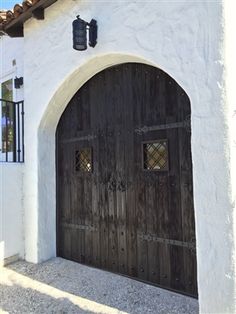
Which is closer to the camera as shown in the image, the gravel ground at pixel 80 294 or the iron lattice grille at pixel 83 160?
the gravel ground at pixel 80 294

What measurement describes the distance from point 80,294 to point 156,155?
82.8 inches

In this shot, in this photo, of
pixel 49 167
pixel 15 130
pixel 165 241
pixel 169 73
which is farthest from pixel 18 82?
pixel 165 241

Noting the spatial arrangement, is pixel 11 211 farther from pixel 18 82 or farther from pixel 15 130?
pixel 18 82

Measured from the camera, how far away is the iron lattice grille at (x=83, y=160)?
200 inches

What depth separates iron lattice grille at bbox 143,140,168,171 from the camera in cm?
401

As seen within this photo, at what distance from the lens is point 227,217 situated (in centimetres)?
296

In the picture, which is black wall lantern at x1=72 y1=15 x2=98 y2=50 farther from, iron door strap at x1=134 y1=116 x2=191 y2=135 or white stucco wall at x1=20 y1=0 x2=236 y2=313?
iron door strap at x1=134 y1=116 x2=191 y2=135

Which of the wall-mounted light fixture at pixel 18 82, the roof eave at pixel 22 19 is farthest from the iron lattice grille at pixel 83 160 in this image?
the wall-mounted light fixture at pixel 18 82

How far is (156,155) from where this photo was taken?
13.6 ft

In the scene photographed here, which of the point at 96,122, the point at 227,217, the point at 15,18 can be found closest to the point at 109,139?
the point at 96,122

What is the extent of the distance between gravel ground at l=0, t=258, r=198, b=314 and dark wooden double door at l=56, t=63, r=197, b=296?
0.20m

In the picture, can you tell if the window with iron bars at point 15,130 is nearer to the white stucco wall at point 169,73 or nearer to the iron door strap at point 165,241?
the white stucco wall at point 169,73

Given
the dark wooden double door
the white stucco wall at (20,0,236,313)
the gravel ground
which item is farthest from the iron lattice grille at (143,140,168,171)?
the gravel ground

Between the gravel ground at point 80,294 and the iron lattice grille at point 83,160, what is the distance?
160cm
